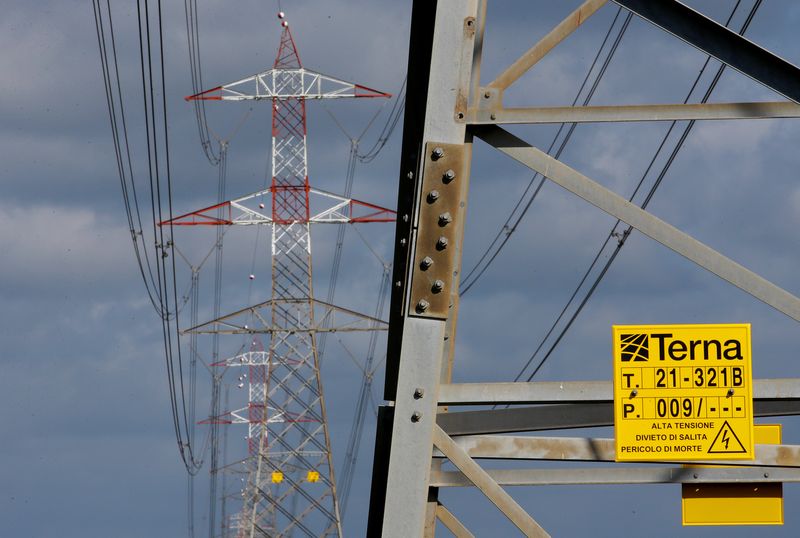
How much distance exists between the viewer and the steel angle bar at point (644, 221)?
269 inches

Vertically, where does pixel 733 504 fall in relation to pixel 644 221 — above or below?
below

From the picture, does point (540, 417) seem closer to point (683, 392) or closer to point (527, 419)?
point (527, 419)

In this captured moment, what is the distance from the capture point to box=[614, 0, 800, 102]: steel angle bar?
6.76m

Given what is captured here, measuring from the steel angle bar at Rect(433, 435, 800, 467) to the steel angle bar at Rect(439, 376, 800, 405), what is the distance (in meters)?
0.56

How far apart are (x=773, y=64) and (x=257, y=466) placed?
114 feet

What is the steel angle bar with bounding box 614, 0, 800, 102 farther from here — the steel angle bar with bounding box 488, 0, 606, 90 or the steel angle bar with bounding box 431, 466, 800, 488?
the steel angle bar with bounding box 431, 466, 800, 488

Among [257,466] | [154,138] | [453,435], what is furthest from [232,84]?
[453,435]

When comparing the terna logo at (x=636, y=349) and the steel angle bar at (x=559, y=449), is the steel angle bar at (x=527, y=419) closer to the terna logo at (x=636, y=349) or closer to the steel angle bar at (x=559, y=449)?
the steel angle bar at (x=559, y=449)

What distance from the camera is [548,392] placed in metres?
7.17

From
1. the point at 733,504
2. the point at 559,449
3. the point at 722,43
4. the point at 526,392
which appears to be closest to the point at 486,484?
the point at 526,392

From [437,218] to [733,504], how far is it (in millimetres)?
2737

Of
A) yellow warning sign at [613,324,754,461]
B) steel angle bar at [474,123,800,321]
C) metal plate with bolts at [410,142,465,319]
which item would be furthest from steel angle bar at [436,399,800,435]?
metal plate with bolts at [410,142,465,319]

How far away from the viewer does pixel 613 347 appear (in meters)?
7.29

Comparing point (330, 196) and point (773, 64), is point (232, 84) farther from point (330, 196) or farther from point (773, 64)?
point (773, 64)
